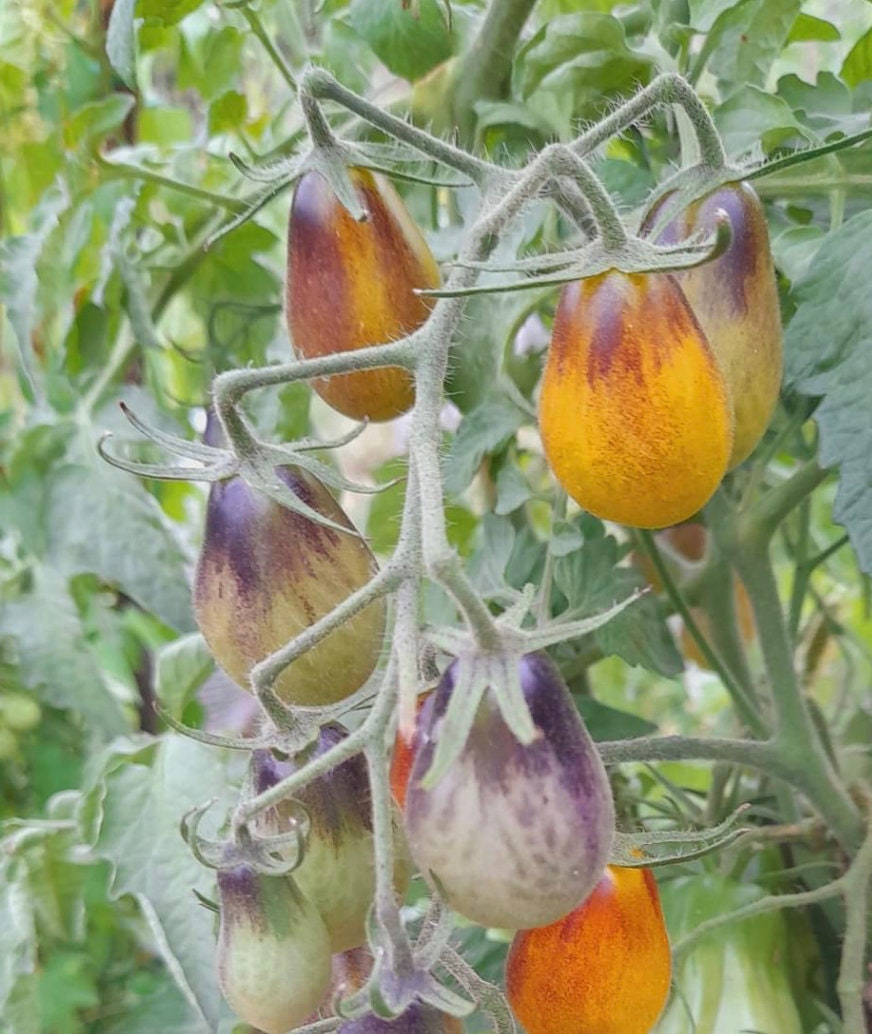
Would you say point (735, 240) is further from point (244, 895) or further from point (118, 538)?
point (118, 538)

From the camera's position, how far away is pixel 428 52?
0.65m

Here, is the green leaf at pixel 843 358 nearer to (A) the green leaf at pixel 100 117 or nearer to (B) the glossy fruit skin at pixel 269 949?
(B) the glossy fruit skin at pixel 269 949

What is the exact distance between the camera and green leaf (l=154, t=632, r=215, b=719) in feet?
2.53

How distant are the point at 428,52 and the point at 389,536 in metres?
0.30

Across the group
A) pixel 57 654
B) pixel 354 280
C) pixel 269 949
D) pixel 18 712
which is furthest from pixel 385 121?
pixel 18 712

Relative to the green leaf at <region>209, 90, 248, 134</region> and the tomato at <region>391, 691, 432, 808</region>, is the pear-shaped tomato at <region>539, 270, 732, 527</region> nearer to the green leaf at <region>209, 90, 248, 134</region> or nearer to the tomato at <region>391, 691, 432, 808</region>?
the tomato at <region>391, 691, 432, 808</region>

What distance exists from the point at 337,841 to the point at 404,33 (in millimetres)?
448

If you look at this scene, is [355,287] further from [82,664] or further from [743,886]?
[82,664]

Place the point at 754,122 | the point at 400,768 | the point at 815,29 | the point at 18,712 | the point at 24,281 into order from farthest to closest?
the point at 18,712, the point at 24,281, the point at 815,29, the point at 754,122, the point at 400,768

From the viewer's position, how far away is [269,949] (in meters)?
0.40

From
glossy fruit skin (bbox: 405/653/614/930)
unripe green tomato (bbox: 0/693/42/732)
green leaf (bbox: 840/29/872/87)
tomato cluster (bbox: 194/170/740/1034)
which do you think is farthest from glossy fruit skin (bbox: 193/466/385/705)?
unripe green tomato (bbox: 0/693/42/732)

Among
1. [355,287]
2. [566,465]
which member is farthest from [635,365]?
[355,287]

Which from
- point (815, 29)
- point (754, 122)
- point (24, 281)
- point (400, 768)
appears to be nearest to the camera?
point (400, 768)

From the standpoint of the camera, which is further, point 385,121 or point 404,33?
point 404,33
